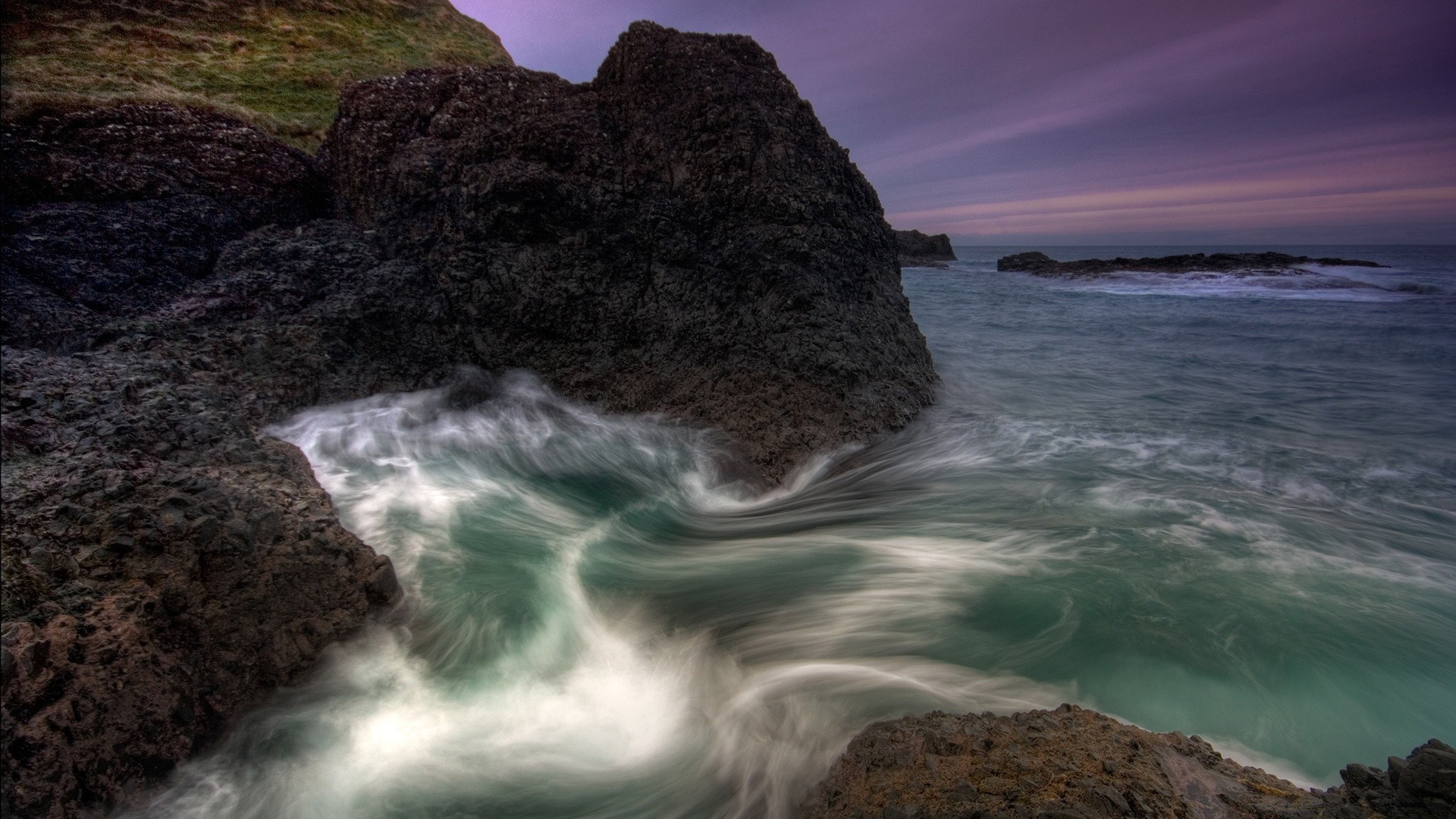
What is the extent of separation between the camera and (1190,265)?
41125 millimetres

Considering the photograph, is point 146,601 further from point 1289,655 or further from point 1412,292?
point 1412,292

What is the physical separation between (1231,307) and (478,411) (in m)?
24.0

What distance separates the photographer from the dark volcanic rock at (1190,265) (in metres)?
38.8

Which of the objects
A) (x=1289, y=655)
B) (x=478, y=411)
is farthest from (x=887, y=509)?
(x=478, y=411)

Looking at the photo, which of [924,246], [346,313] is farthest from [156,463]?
[924,246]

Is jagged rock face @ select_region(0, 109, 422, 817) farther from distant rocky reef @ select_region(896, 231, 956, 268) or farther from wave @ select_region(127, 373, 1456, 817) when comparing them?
distant rocky reef @ select_region(896, 231, 956, 268)

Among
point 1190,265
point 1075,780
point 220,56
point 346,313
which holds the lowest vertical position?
point 1075,780

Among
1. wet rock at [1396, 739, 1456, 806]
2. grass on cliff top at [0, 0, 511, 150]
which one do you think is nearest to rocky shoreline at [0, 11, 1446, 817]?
grass on cliff top at [0, 0, 511, 150]

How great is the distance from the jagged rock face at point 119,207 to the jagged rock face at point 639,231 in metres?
0.85

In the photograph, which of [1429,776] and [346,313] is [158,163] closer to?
[346,313]

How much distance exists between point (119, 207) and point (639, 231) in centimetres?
416

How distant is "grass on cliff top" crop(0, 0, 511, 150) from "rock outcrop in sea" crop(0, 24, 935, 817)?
623mm

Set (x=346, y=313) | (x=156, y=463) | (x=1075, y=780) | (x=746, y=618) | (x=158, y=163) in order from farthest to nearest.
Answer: (x=346, y=313) < (x=158, y=163) < (x=746, y=618) < (x=156, y=463) < (x=1075, y=780)

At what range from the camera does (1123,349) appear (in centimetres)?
1320
